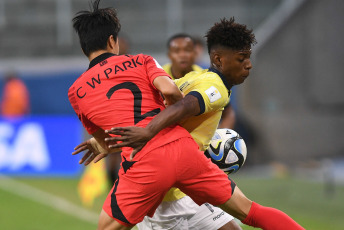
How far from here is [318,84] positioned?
19.6m

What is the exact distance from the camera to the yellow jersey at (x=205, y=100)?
17.1 ft

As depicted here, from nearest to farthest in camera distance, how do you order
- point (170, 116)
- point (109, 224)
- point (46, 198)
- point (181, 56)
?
point (170, 116)
point (109, 224)
point (181, 56)
point (46, 198)

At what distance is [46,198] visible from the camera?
12.9 metres

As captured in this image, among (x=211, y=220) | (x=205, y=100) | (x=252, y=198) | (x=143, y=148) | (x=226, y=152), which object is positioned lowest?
(x=252, y=198)

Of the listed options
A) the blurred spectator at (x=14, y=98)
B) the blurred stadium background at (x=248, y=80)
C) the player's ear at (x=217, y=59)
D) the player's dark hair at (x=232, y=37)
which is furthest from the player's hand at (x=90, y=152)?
the blurred spectator at (x=14, y=98)

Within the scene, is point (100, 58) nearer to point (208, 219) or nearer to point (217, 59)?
point (217, 59)

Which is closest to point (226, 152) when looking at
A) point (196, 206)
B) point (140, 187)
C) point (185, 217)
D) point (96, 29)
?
point (196, 206)

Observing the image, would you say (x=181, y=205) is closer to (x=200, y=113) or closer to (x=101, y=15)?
→ (x=200, y=113)

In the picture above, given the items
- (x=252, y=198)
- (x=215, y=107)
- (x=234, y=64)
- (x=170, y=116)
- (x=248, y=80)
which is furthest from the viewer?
(x=248, y=80)

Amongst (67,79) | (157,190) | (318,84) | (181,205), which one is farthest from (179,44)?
(318,84)

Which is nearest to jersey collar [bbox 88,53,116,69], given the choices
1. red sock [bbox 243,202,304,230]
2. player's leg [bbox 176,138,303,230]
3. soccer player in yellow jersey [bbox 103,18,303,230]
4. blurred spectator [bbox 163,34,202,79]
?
soccer player in yellow jersey [bbox 103,18,303,230]

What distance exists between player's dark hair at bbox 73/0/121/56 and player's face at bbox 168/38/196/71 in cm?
264

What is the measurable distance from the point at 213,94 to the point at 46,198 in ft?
27.0

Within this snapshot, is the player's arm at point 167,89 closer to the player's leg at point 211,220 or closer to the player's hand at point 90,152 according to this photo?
the player's hand at point 90,152
